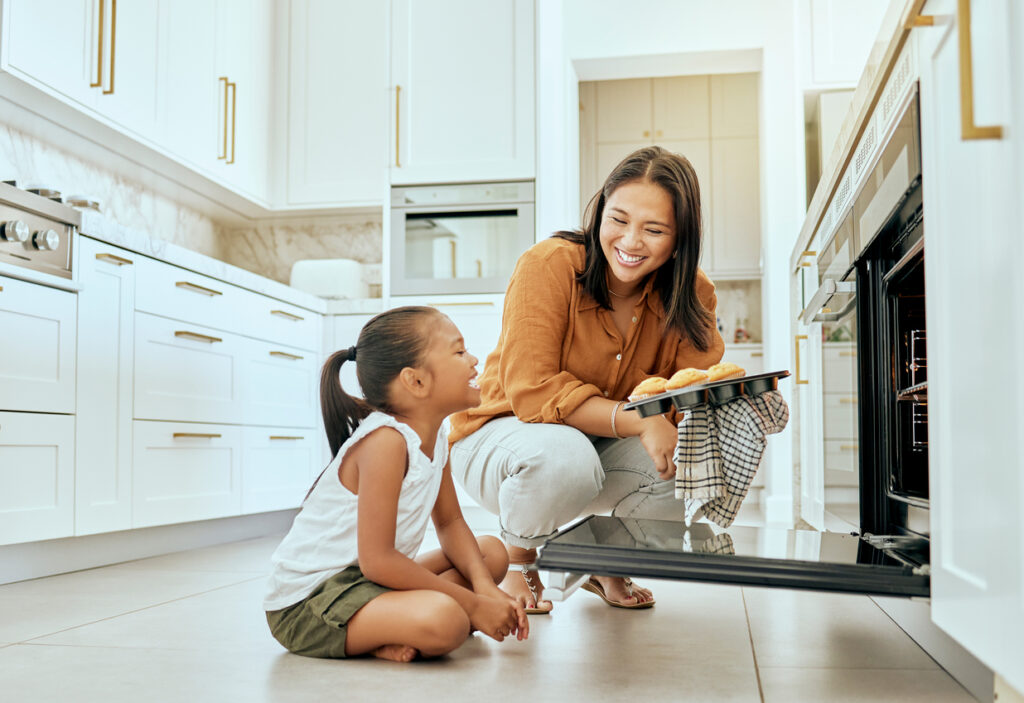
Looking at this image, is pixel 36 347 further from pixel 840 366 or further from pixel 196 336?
pixel 840 366

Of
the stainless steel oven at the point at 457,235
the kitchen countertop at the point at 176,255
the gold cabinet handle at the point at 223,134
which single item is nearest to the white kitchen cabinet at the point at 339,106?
the stainless steel oven at the point at 457,235

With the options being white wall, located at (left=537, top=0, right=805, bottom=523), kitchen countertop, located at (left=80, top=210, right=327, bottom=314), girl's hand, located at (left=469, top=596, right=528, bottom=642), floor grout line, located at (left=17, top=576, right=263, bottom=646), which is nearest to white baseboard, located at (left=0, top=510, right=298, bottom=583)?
floor grout line, located at (left=17, top=576, right=263, bottom=646)

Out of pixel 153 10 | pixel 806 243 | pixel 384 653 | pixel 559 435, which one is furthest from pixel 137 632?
pixel 153 10

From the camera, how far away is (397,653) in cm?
137

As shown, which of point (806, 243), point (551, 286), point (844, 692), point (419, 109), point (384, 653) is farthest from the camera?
point (419, 109)

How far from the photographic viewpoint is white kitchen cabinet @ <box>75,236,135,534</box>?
2352 millimetres

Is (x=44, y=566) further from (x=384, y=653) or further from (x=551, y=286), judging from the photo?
(x=551, y=286)

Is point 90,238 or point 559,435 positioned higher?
point 90,238

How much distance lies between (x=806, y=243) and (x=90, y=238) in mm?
1863

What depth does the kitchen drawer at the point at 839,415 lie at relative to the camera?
1818 mm

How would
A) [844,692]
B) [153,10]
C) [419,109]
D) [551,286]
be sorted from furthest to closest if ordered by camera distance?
[419,109], [153,10], [551,286], [844,692]

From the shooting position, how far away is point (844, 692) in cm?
120

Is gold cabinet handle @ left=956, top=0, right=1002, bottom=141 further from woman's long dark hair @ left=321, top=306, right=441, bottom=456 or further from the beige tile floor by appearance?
woman's long dark hair @ left=321, top=306, right=441, bottom=456

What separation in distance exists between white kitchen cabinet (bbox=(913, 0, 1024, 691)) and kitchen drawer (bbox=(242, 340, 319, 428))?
2522 millimetres
